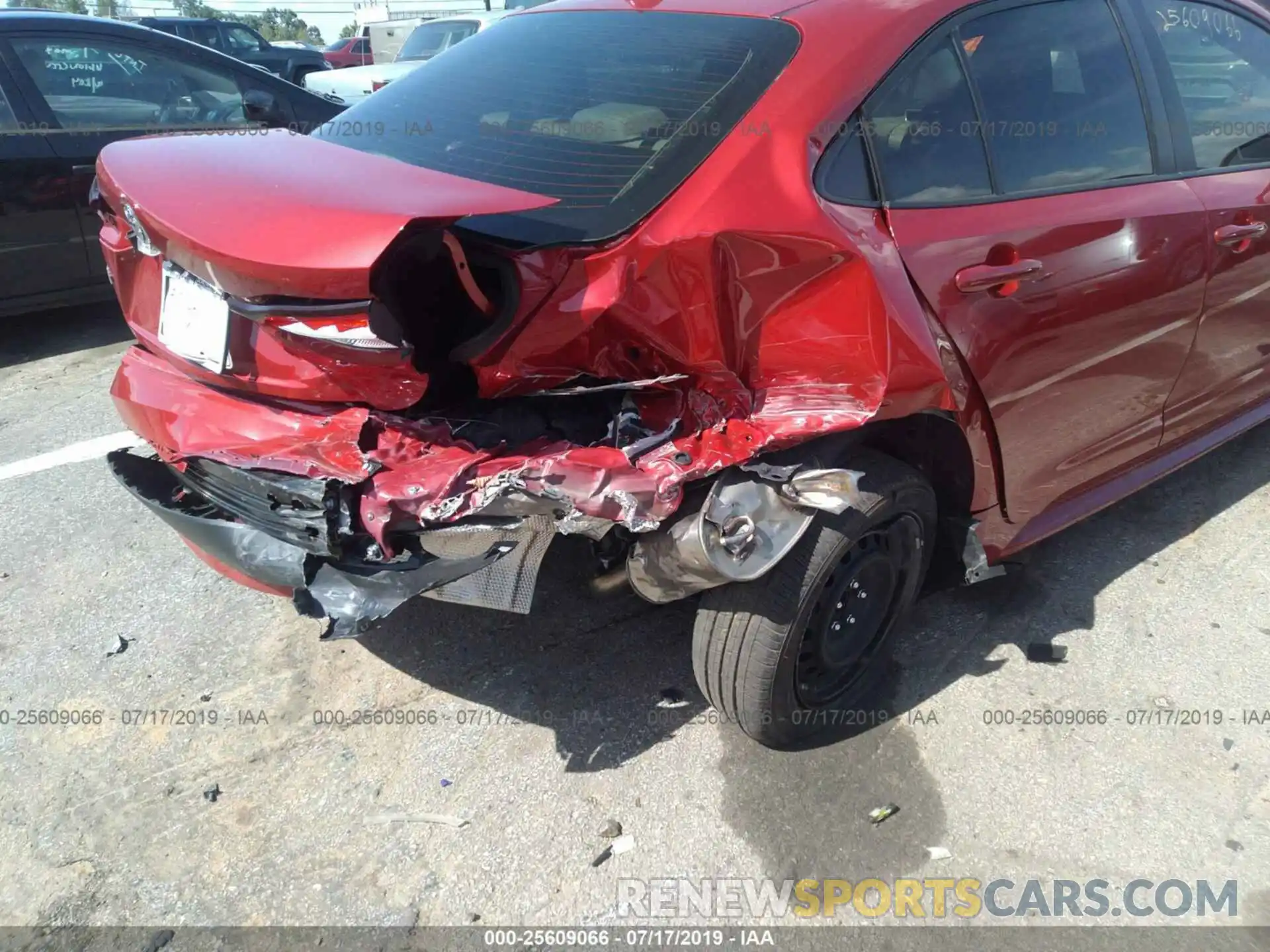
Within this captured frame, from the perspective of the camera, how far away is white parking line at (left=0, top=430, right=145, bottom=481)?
3.71 metres

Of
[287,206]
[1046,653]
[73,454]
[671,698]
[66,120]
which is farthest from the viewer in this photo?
[66,120]

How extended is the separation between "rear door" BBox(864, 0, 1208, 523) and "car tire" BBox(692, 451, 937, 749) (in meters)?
0.33

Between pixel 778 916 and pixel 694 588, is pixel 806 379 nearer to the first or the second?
pixel 694 588

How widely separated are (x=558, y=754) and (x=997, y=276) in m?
1.57

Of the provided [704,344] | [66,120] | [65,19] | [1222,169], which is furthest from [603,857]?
[65,19]

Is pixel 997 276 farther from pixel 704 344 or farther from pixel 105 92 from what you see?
pixel 105 92

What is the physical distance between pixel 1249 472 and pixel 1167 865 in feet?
7.20

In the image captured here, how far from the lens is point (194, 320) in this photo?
2104 millimetres

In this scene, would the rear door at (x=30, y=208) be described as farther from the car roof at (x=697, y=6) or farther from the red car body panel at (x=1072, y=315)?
the red car body panel at (x=1072, y=315)

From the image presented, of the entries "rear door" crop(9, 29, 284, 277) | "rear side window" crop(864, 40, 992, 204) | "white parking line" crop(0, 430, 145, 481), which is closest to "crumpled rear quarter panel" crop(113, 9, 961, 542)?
"rear side window" crop(864, 40, 992, 204)

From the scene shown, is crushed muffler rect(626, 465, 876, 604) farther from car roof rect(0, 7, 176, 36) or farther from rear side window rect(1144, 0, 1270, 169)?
car roof rect(0, 7, 176, 36)

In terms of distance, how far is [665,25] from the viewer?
239 centimetres

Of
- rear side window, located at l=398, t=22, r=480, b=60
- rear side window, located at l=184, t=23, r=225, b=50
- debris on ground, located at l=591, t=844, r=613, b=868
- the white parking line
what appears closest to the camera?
debris on ground, located at l=591, t=844, r=613, b=868

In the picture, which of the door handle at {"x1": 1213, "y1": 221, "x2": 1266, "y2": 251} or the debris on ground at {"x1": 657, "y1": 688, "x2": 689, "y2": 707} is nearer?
the debris on ground at {"x1": 657, "y1": 688, "x2": 689, "y2": 707}
